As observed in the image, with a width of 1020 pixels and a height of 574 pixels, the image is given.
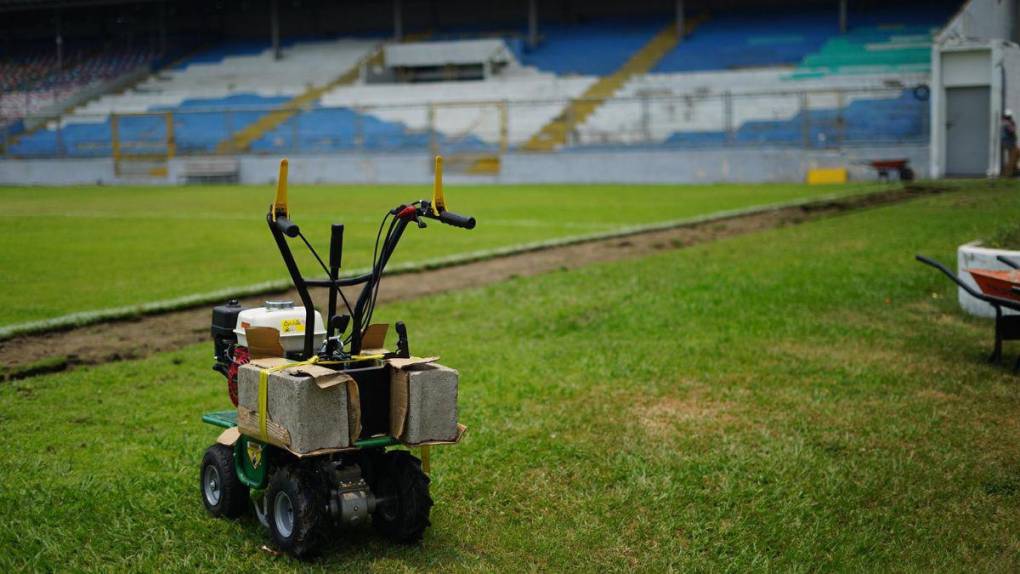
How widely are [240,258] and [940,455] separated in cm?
1093

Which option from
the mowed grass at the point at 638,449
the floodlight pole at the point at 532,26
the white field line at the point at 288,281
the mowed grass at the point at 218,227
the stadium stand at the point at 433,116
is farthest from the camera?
the floodlight pole at the point at 532,26

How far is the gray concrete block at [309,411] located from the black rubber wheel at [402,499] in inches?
11.0

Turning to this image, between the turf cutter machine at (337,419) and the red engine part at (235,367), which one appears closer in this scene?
the turf cutter machine at (337,419)

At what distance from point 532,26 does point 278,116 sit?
10.9 m

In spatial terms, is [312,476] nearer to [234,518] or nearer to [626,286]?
[234,518]

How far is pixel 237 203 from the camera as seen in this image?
27.0m

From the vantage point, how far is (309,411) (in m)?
4.15

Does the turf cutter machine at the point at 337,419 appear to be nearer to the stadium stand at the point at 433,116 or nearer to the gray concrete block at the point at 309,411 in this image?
the gray concrete block at the point at 309,411

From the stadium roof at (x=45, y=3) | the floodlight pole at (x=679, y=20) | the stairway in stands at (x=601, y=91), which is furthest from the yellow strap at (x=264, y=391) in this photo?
the stadium roof at (x=45, y=3)

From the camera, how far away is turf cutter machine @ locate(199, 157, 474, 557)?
13.8ft

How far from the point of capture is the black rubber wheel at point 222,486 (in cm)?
477

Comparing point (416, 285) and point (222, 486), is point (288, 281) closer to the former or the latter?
point (416, 285)

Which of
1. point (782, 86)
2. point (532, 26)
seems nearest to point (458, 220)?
point (782, 86)

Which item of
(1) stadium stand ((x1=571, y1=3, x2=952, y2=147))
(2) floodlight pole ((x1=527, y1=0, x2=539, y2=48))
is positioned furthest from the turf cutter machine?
A: (2) floodlight pole ((x1=527, y1=0, x2=539, y2=48))
